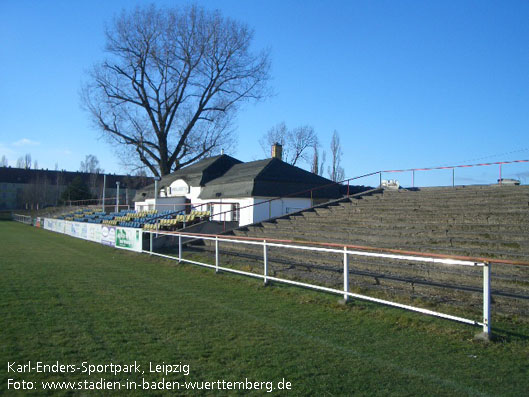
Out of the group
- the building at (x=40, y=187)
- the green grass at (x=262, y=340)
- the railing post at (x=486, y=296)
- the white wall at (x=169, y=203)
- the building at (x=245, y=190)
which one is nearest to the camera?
the green grass at (x=262, y=340)

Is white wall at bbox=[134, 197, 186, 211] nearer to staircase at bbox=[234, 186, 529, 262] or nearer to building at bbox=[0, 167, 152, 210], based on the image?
staircase at bbox=[234, 186, 529, 262]

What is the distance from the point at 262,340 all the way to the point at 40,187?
303 feet

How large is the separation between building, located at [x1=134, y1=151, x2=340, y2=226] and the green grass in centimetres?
1113

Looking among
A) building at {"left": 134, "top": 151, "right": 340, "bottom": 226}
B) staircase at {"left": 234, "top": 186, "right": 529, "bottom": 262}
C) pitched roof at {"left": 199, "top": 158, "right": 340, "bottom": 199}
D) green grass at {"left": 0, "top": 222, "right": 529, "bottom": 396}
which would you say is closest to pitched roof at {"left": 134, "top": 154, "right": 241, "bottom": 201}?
building at {"left": 134, "top": 151, "right": 340, "bottom": 226}

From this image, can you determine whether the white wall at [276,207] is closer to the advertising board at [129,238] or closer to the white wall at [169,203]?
the advertising board at [129,238]

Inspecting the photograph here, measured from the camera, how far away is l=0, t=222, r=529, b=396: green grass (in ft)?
14.5

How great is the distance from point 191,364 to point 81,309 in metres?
3.66

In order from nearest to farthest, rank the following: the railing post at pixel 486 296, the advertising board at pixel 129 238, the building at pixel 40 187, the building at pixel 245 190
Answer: the railing post at pixel 486 296 < the advertising board at pixel 129 238 < the building at pixel 245 190 < the building at pixel 40 187

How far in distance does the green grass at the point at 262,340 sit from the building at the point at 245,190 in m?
11.1

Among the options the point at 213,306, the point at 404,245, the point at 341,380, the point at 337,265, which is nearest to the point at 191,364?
the point at 341,380

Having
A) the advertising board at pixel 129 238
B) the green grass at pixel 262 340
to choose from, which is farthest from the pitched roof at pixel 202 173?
the green grass at pixel 262 340

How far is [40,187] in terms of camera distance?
85875 millimetres

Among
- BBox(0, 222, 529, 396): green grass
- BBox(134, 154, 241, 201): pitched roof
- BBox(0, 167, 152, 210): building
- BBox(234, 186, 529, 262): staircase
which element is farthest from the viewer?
BBox(0, 167, 152, 210): building

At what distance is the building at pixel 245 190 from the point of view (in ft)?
74.9
